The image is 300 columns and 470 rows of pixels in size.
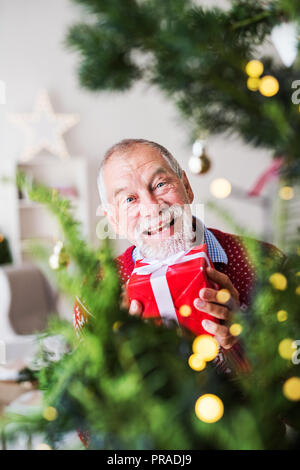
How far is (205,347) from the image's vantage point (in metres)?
0.31

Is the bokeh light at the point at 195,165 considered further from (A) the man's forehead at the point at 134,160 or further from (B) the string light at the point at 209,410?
(B) the string light at the point at 209,410

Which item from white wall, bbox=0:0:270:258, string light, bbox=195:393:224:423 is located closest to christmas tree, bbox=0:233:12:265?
white wall, bbox=0:0:270:258

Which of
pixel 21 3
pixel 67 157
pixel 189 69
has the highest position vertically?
pixel 21 3

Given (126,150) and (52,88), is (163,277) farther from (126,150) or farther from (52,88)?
(52,88)

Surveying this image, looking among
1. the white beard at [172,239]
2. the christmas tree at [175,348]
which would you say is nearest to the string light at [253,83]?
the christmas tree at [175,348]

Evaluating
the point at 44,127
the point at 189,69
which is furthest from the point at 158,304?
the point at 44,127

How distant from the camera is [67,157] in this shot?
3.14 metres

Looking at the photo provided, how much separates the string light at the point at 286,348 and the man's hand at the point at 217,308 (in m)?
0.08

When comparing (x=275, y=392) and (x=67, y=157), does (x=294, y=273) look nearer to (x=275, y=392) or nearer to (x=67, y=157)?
(x=275, y=392)

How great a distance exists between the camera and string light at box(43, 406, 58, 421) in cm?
30

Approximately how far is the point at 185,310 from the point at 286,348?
97mm

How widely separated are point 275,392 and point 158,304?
113 millimetres

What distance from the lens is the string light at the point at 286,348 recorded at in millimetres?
268

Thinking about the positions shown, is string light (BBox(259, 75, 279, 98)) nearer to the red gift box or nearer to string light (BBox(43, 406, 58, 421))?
the red gift box
